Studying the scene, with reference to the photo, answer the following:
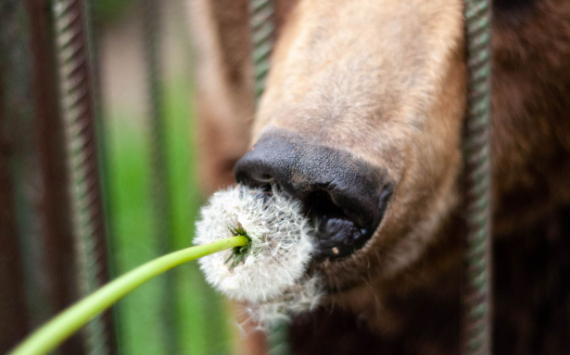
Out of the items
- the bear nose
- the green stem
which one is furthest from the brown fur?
the green stem

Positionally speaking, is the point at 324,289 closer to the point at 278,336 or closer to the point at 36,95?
the point at 278,336

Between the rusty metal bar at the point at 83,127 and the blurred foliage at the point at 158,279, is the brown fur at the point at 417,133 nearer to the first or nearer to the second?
the rusty metal bar at the point at 83,127

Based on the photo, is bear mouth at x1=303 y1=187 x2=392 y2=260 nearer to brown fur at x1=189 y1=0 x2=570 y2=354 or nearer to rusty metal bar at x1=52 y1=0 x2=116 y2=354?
brown fur at x1=189 y1=0 x2=570 y2=354

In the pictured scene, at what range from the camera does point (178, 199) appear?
168 inches

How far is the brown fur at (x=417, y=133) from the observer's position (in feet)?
3.45

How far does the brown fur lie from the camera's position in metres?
1.05

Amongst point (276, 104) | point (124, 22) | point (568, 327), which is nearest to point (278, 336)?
point (276, 104)

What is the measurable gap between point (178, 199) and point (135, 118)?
207 centimetres

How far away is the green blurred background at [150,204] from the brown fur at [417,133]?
1.47 ft

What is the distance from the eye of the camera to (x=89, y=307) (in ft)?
1.42

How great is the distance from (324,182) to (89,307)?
1.59 feet

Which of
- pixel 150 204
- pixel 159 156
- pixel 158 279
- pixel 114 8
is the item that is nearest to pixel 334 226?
pixel 159 156

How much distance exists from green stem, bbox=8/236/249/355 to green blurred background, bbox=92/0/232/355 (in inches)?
47.2

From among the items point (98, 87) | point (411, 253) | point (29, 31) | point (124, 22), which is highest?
point (124, 22)
